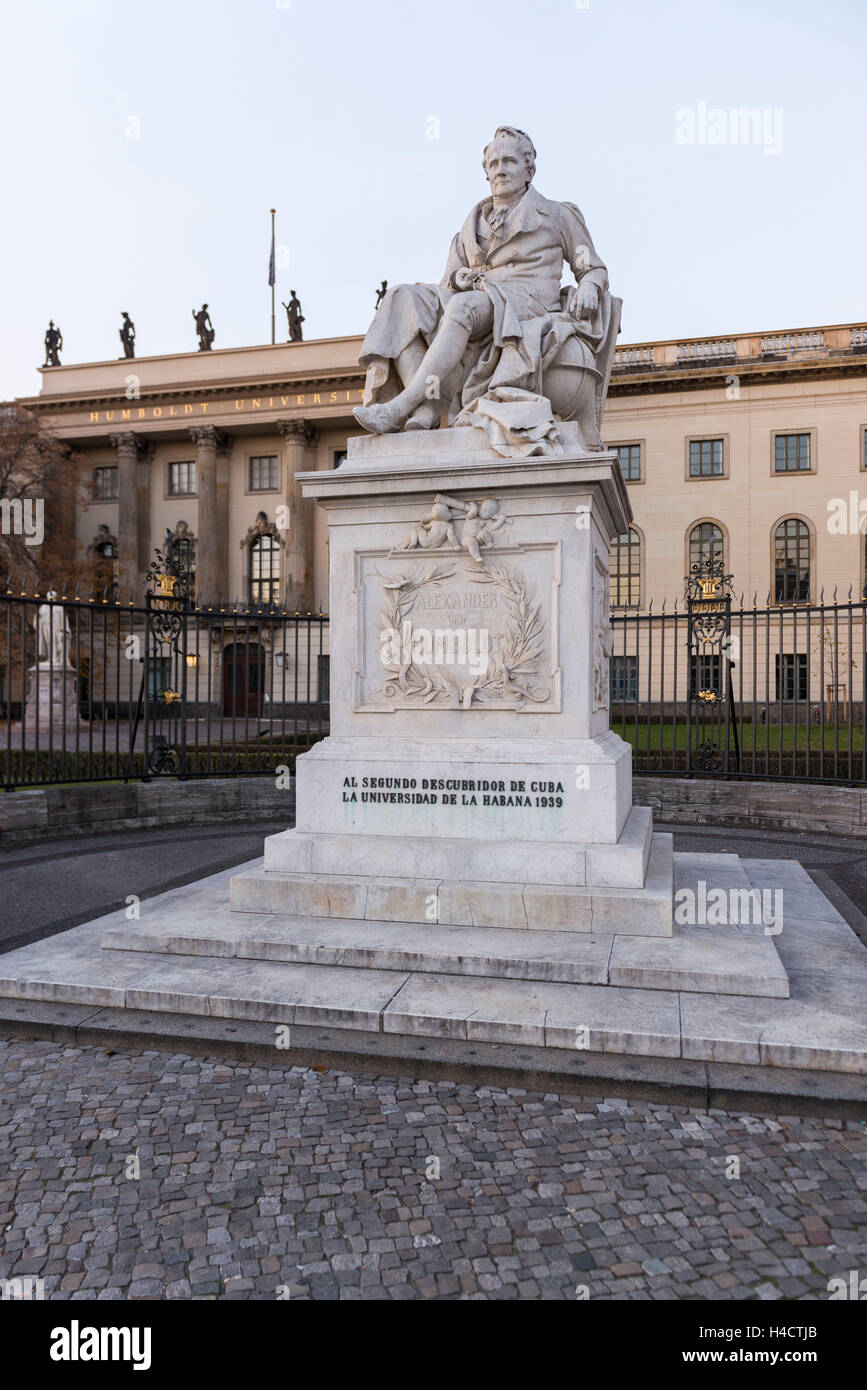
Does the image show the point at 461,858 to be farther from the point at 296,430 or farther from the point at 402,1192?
the point at 296,430

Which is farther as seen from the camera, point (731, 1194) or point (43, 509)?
point (43, 509)

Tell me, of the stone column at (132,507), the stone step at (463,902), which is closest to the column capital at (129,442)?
the stone column at (132,507)

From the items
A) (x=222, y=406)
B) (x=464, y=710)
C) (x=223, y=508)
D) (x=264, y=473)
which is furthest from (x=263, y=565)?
(x=464, y=710)

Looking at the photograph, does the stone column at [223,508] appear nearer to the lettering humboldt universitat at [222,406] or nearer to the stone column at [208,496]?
the stone column at [208,496]

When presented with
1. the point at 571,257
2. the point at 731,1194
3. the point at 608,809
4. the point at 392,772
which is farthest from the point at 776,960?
the point at 571,257

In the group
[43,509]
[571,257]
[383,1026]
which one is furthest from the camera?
[43,509]

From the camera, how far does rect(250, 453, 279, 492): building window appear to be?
4184 cm

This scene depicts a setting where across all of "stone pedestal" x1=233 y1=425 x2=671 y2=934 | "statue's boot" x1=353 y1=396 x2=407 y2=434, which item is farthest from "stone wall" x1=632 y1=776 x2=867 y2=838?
"statue's boot" x1=353 y1=396 x2=407 y2=434

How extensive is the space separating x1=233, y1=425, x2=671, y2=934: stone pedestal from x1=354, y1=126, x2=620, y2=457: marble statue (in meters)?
0.24

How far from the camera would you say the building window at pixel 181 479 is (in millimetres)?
42875
